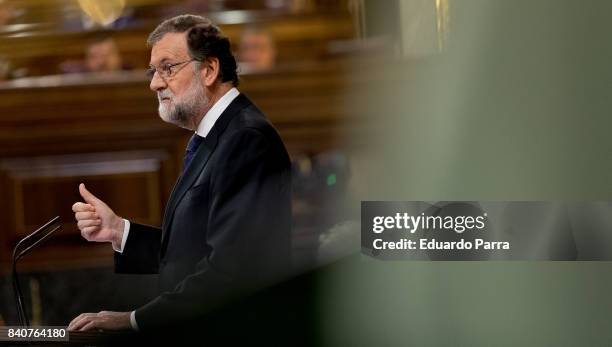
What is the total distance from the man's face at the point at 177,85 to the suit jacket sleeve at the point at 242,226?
0.38 feet

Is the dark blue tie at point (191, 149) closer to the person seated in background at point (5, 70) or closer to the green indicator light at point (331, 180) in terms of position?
the green indicator light at point (331, 180)

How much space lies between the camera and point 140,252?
6.33 ft

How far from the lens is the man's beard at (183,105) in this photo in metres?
1.90

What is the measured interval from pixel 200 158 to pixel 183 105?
131 mm

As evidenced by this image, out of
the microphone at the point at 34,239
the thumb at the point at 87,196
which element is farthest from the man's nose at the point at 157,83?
the microphone at the point at 34,239

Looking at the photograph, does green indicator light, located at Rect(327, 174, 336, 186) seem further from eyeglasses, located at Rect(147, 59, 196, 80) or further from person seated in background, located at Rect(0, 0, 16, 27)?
person seated in background, located at Rect(0, 0, 16, 27)

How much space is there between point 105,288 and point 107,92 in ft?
1.53

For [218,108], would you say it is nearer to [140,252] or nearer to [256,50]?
[256,50]

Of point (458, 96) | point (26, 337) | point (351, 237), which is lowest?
point (26, 337)

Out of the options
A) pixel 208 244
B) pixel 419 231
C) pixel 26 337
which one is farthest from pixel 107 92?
pixel 419 231

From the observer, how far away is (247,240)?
1869 mm

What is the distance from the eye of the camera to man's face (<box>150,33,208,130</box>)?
6.21ft

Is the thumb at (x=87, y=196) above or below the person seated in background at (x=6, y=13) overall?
below

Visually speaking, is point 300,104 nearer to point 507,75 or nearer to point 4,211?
point 507,75
